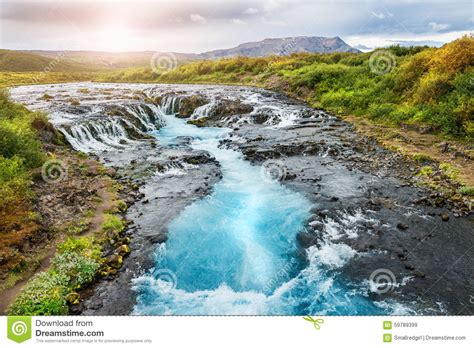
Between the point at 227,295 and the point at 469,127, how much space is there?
54.9 ft

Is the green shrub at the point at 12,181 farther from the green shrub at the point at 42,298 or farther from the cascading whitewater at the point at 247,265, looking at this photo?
the cascading whitewater at the point at 247,265

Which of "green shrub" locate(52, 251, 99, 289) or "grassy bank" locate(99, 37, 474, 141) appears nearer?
"green shrub" locate(52, 251, 99, 289)

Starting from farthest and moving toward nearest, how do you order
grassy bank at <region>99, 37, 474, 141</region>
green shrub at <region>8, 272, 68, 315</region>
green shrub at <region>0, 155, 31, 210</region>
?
grassy bank at <region>99, 37, 474, 141</region> → green shrub at <region>0, 155, 31, 210</region> → green shrub at <region>8, 272, 68, 315</region>

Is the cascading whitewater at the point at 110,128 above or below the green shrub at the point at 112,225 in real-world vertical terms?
above

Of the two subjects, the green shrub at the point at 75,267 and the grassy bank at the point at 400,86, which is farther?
the grassy bank at the point at 400,86

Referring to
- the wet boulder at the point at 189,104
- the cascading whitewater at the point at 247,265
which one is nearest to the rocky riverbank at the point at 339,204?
the cascading whitewater at the point at 247,265

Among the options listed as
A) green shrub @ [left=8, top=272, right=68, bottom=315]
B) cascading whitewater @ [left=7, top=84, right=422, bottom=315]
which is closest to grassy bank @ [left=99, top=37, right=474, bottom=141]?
cascading whitewater @ [left=7, top=84, right=422, bottom=315]

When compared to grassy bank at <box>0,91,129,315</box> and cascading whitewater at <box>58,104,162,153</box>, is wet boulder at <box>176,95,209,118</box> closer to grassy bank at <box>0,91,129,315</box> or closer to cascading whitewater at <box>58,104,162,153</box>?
cascading whitewater at <box>58,104,162,153</box>

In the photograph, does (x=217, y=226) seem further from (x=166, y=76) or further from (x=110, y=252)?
(x=166, y=76)

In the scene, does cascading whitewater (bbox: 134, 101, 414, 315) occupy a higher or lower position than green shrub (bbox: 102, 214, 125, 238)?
lower

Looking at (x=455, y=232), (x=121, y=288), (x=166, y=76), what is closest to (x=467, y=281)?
(x=455, y=232)

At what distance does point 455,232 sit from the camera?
10430 millimetres

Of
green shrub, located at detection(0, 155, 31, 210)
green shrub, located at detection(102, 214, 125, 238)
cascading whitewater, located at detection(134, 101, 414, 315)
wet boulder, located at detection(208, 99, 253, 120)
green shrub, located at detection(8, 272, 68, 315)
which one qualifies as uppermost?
wet boulder, located at detection(208, 99, 253, 120)

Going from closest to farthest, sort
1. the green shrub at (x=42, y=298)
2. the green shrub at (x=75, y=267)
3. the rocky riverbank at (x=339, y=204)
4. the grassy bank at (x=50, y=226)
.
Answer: the green shrub at (x=42, y=298), the grassy bank at (x=50, y=226), the rocky riverbank at (x=339, y=204), the green shrub at (x=75, y=267)
